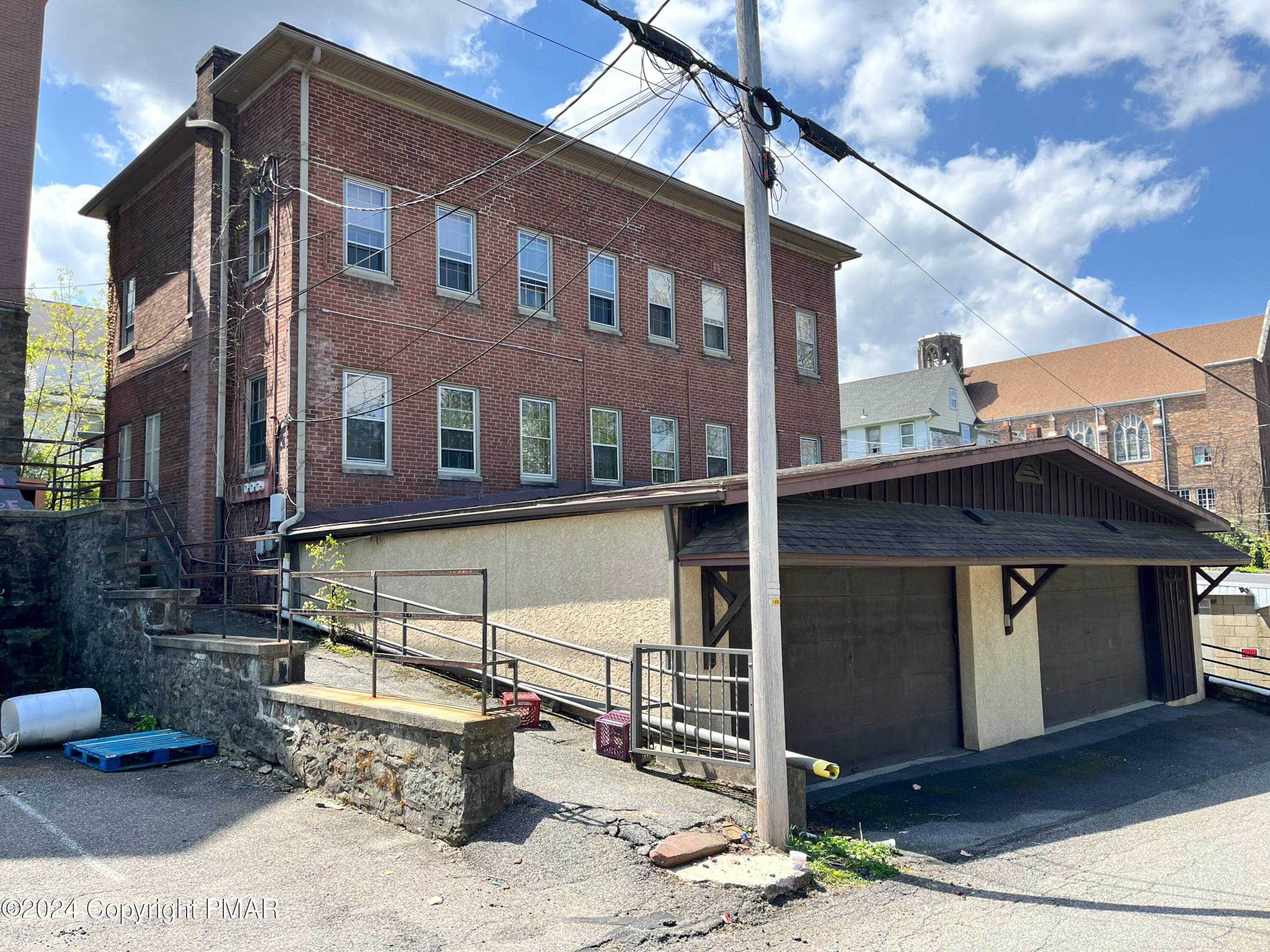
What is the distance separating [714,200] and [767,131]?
1496cm

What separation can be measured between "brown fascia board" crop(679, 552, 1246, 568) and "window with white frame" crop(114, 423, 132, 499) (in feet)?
51.8

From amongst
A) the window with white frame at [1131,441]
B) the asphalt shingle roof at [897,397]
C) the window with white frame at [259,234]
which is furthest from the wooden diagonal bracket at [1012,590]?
the window with white frame at [1131,441]

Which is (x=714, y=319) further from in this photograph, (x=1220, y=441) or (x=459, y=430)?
(x=1220, y=441)

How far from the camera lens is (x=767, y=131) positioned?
793 centimetres

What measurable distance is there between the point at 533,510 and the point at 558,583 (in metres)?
0.94

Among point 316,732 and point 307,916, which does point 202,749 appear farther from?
point 307,916

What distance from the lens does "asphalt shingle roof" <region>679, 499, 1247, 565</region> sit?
934 cm

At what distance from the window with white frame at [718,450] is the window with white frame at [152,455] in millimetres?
12074

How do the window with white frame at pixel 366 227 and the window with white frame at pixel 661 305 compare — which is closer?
the window with white frame at pixel 366 227

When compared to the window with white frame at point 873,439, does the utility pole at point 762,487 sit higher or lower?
lower

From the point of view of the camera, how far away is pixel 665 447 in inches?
837

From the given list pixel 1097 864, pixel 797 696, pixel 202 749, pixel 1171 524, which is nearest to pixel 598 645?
pixel 797 696

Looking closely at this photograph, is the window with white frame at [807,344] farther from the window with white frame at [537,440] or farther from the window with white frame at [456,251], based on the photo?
the window with white frame at [456,251]

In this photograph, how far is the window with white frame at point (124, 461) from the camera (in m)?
20.1
